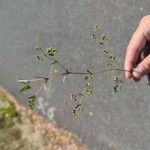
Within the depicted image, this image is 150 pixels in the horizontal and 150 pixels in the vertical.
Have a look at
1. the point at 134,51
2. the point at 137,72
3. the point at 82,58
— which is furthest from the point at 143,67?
the point at 82,58

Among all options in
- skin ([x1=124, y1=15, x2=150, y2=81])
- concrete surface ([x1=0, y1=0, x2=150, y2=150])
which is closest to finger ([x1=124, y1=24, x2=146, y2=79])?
skin ([x1=124, y1=15, x2=150, y2=81])

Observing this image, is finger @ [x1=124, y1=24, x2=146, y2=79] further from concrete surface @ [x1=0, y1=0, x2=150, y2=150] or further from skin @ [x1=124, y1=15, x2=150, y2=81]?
concrete surface @ [x1=0, y1=0, x2=150, y2=150]

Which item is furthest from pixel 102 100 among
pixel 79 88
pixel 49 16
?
pixel 49 16

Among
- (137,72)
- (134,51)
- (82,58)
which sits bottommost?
(137,72)

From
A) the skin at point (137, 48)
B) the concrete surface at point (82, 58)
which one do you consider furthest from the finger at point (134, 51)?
the concrete surface at point (82, 58)

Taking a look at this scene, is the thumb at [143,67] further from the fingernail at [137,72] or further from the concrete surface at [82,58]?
the concrete surface at [82,58]

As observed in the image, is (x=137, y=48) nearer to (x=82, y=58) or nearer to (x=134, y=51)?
(x=134, y=51)

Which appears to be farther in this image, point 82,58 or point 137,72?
point 82,58

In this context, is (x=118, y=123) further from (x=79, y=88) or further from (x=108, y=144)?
(x=79, y=88)
